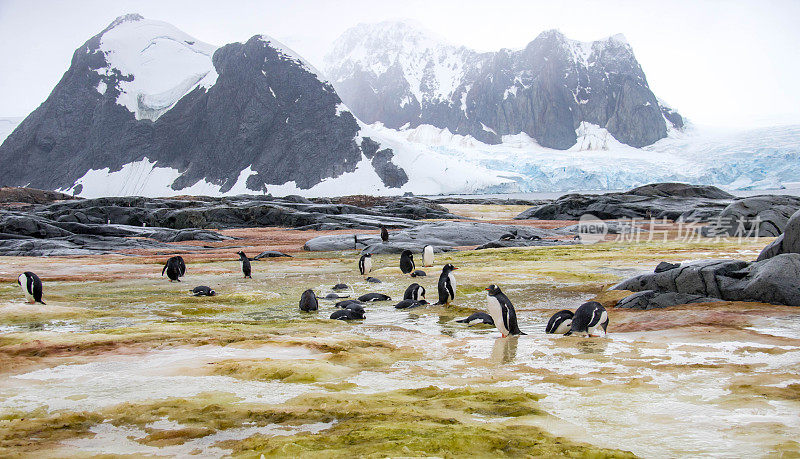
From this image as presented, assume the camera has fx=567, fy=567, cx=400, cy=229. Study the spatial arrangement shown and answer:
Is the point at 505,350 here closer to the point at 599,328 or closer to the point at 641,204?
the point at 599,328

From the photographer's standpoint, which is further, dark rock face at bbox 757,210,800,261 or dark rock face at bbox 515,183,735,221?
dark rock face at bbox 515,183,735,221

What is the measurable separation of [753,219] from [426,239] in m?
16.0

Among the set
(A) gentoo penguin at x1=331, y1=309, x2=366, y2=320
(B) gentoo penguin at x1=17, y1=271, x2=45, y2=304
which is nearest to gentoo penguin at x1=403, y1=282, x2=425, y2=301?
(A) gentoo penguin at x1=331, y1=309, x2=366, y2=320

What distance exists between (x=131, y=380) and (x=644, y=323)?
6.23 meters

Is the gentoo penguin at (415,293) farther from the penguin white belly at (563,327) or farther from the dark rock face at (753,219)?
the dark rock face at (753,219)

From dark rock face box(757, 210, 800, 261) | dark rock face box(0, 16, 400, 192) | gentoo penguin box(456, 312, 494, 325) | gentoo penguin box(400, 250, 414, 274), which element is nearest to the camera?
gentoo penguin box(456, 312, 494, 325)

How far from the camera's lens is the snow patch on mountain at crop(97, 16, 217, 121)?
6255 inches

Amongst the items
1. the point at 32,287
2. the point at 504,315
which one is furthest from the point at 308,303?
the point at 32,287

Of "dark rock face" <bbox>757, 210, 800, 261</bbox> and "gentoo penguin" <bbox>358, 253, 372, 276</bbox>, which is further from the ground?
"dark rock face" <bbox>757, 210, 800, 261</bbox>

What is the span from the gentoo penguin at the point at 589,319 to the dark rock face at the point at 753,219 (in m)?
23.6

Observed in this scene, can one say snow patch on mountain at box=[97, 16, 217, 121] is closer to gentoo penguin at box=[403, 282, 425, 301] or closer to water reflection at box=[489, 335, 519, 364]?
gentoo penguin at box=[403, 282, 425, 301]

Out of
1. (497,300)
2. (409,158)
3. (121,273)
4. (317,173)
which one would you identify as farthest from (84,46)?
(497,300)

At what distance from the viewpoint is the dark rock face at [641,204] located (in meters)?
48.7

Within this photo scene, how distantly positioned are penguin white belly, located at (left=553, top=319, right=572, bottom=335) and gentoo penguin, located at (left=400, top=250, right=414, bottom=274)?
8085 millimetres
